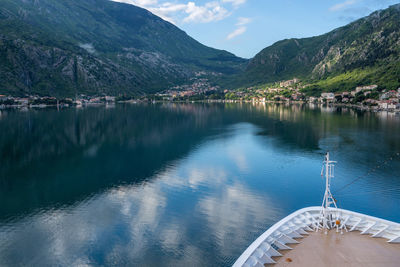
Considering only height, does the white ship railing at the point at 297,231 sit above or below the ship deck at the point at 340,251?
above

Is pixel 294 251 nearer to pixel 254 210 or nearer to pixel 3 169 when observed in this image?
pixel 254 210

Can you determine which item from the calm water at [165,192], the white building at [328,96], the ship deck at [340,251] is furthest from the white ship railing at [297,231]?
the white building at [328,96]

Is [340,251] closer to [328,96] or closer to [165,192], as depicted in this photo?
[165,192]

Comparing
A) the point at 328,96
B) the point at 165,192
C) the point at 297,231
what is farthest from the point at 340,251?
the point at 328,96

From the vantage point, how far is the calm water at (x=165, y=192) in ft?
68.5

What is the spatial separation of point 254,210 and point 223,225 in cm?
461

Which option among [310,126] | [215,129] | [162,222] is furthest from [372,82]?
[162,222]

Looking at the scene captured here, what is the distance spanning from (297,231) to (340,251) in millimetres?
2604

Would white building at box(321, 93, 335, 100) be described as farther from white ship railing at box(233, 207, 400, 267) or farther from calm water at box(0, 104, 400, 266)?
white ship railing at box(233, 207, 400, 267)

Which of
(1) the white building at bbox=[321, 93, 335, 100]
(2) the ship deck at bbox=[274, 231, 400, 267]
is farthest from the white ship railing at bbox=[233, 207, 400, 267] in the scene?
(1) the white building at bbox=[321, 93, 335, 100]

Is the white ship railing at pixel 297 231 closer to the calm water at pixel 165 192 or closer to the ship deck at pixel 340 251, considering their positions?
the ship deck at pixel 340 251

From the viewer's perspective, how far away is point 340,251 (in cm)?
1577

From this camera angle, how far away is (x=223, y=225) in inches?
945

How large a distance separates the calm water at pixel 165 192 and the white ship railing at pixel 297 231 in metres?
4.02
